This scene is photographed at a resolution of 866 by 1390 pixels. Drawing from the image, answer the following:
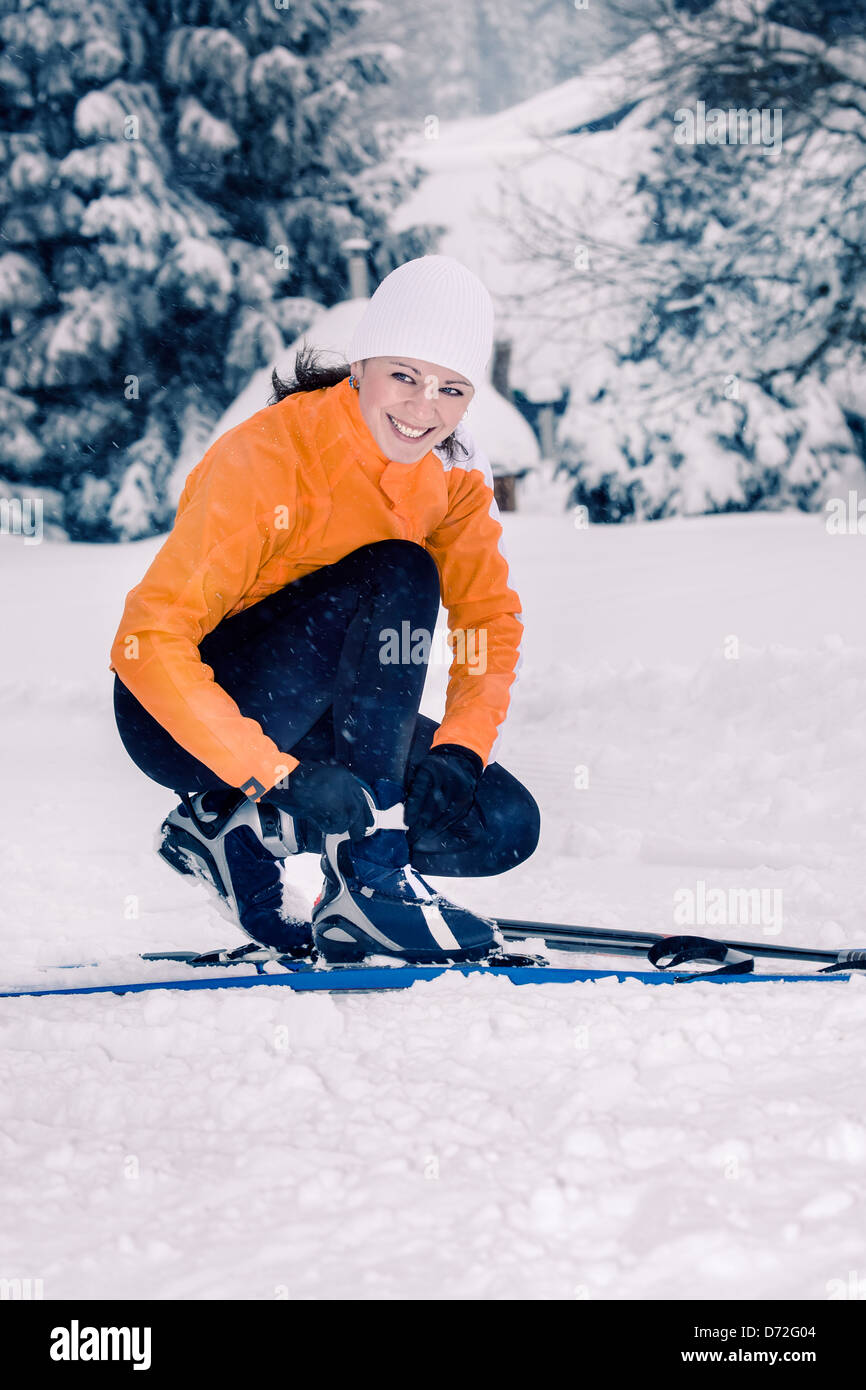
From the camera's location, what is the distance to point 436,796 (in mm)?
2523

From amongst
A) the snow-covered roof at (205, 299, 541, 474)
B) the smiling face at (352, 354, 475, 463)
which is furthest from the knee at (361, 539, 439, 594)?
the snow-covered roof at (205, 299, 541, 474)

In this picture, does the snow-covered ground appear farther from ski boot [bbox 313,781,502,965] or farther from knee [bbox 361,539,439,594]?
knee [bbox 361,539,439,594]

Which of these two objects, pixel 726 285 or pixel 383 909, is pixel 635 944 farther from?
pixel 726 285

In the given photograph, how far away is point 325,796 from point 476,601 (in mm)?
739

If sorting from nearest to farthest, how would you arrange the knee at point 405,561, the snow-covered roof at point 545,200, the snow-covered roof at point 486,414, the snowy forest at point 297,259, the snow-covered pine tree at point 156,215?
1. the knee at point 405,561
2. the snow-covered roof at point 486,414
3. the snowy forest at point 297,259
4. the snow-covered pine tree at point 156,215
5. the snow-covered roof at point 545,200

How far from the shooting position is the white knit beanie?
2393 mm

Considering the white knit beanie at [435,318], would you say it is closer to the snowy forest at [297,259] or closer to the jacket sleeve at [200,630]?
the jacket sleeve at [200,630]

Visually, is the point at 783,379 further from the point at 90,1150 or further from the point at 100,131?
the point at 90,1150

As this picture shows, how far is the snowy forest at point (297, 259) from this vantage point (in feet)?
39.0

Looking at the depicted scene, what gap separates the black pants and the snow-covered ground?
0.49 meters

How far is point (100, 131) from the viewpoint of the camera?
12094 millimetres

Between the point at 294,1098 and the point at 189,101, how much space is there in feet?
41.8

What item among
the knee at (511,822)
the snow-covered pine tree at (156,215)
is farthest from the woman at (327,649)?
the snow-covered pine tree at (156,215)

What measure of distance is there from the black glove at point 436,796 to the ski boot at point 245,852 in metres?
0.21
